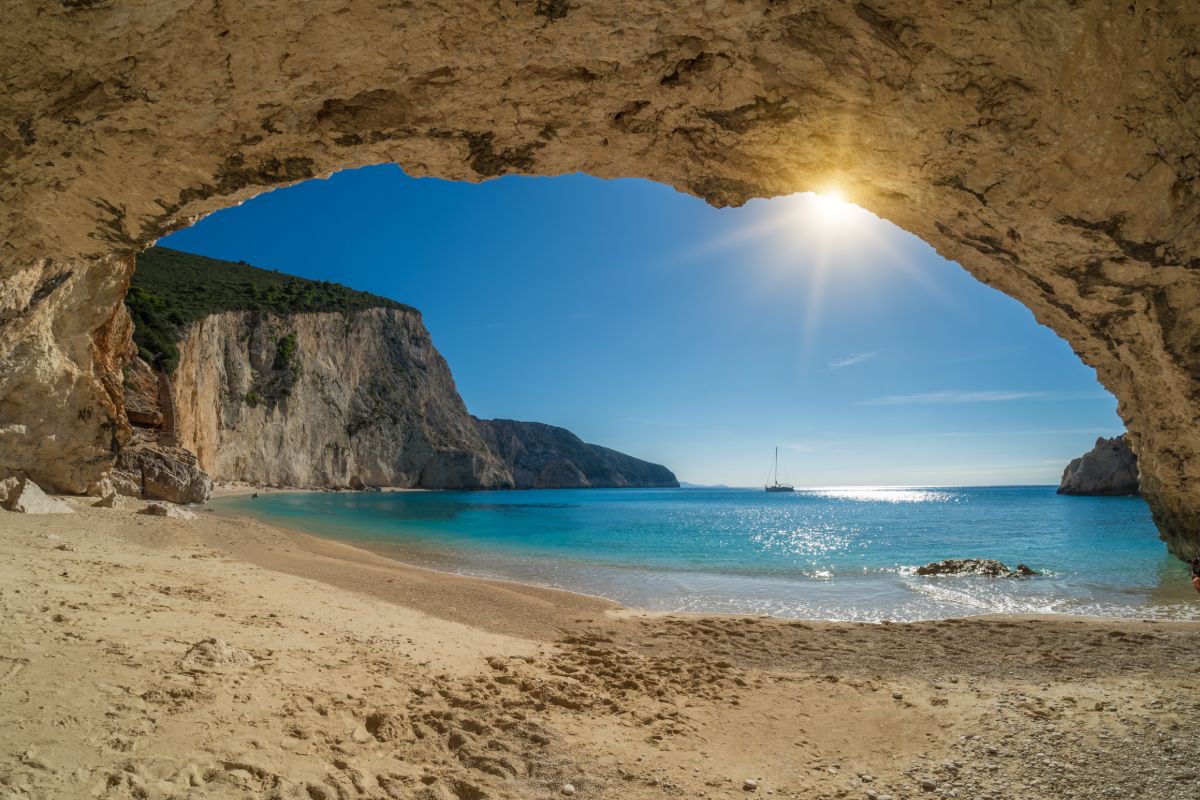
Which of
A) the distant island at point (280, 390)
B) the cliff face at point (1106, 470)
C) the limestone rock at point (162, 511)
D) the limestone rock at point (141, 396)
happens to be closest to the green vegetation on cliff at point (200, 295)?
the distant island at point (280, 390)

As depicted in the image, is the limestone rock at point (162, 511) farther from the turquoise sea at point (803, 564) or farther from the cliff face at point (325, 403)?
the cliff face at point (325, 403)

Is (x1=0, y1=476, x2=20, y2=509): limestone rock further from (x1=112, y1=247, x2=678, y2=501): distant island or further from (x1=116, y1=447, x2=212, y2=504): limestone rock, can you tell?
(x1=116, y1=447, x2=212, y2=504): limestone rock

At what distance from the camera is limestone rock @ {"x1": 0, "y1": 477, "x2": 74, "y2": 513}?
39.4 feet

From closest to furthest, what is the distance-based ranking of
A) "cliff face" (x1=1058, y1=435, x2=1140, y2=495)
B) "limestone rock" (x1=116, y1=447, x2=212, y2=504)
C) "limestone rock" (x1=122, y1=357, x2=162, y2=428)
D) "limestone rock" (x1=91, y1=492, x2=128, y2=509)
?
"limestone rock" (x1=91, y1=492, x2=128, y2=509) < "limestone rock" (x1=116, y1=447, x2=212, y2=504) < "limestone rock" (x1=122, y1=357, x2=162, y2=428) < "cliff face" (x1=1058, y1=435, x2=1140, y2=495)

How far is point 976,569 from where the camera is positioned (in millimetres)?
16328

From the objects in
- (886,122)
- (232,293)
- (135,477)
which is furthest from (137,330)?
(886,122)

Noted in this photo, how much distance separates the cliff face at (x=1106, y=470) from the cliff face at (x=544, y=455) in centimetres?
10034

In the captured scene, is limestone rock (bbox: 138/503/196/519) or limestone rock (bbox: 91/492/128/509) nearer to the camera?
limestone rock (bbox: 91/492/128/509)

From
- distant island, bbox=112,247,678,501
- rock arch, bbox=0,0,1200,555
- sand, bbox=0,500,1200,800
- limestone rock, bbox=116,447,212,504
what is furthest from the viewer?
distant island, bbox=112,247,678,501

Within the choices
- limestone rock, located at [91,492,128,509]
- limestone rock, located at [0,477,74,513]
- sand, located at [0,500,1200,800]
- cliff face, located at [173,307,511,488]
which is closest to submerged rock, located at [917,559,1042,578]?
sand, located at [0,500,1200,800]

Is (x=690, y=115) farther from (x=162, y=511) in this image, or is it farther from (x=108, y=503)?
(x=108, y=503)

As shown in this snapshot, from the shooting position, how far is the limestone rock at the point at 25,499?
12.0 metres

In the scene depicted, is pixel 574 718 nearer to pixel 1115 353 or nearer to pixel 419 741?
pixel 419 741

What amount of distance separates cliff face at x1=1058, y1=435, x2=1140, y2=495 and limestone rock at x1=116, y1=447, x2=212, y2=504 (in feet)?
297
